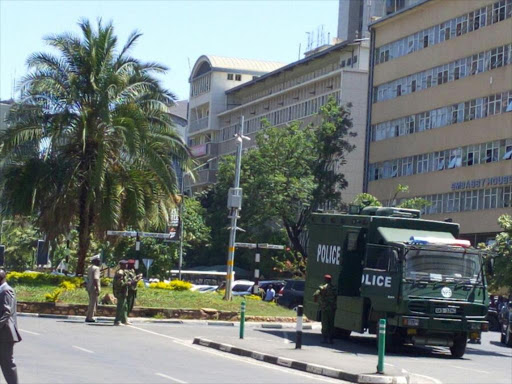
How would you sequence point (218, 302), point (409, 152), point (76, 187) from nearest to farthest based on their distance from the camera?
1. point (218, 302)
2. point (76, 187)
3. point (409, 152)

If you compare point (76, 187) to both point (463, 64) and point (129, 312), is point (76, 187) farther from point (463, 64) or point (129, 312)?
point (463, 64)

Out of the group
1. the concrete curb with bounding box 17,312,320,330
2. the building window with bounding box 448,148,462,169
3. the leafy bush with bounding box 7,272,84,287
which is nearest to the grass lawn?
the leafy bush with bounding box 7,272,84,287

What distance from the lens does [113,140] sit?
128ft

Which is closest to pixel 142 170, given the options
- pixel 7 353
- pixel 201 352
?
pixel 201 352

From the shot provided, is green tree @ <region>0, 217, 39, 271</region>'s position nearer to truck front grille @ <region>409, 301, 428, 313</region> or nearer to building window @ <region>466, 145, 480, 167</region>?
building window @ <region>466, 145, 480, 167</region>

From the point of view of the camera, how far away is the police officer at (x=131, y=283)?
97.7 ft

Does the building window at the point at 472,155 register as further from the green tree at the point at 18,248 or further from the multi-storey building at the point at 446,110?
the green tree at the point at 18,248

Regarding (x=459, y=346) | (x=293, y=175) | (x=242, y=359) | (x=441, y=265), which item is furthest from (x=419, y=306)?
(x=293, y=175)

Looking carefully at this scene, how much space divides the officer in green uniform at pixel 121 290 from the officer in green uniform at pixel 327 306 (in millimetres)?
5268

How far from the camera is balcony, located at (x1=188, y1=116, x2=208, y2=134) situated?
357 feet

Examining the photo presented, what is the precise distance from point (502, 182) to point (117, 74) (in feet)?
96.7

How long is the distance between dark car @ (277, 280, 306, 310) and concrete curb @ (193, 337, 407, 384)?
20.8 metres

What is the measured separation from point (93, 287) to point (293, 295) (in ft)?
59.4

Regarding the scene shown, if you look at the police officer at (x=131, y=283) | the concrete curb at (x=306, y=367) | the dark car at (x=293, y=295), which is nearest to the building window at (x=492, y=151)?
the dark car at (x=293, y=295)
